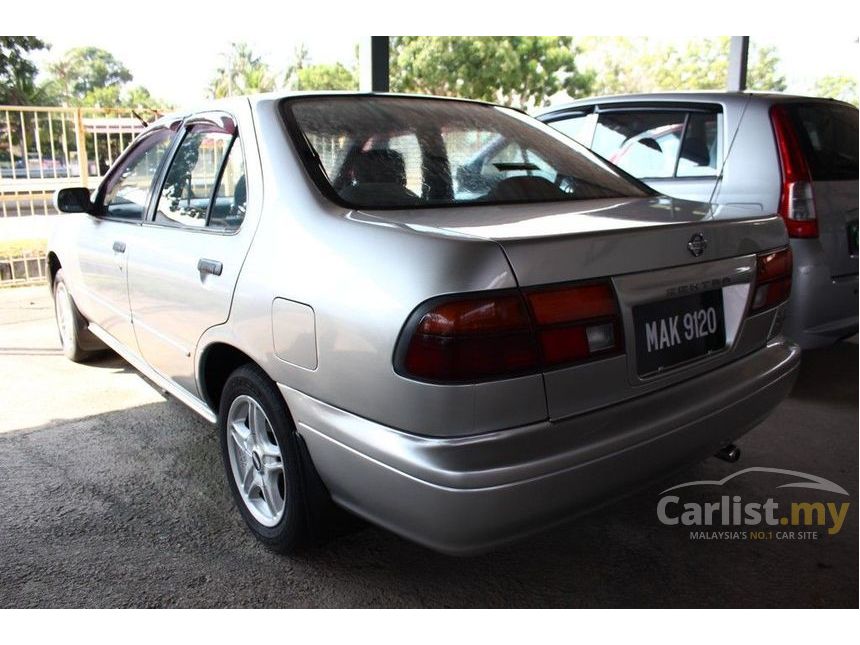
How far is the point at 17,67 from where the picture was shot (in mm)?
13898

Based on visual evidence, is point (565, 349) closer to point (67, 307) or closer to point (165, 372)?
point (165, 372)

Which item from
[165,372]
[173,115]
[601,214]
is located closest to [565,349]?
[601,214]

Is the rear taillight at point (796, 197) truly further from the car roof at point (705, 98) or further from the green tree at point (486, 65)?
the green tree at point (486, 65)

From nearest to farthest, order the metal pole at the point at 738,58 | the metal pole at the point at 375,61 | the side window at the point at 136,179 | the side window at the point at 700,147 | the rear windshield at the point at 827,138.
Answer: the side window at the point at 136,179 < the rear windshield at the point at 827,138 < the side window at the point at 700,147 < the metal pole at the point at 375,61 < the metal pole at the point at 738,58

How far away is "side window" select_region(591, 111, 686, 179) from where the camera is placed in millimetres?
4324

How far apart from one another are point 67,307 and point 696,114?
406cm

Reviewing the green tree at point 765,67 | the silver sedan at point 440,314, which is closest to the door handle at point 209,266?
the silver sedan at point 440,314

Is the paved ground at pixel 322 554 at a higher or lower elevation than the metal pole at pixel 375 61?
lower

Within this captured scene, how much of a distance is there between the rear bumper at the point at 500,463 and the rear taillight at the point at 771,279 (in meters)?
0.36

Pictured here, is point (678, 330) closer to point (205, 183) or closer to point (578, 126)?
point (205, 183)

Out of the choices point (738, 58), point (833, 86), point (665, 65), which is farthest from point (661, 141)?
point (665, 65)

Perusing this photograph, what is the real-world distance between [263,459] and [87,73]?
4130 cm

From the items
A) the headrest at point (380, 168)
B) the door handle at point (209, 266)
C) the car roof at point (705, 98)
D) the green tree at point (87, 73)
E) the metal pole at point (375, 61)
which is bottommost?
the door handle at point (209, 266)

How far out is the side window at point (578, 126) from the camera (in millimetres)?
4926
